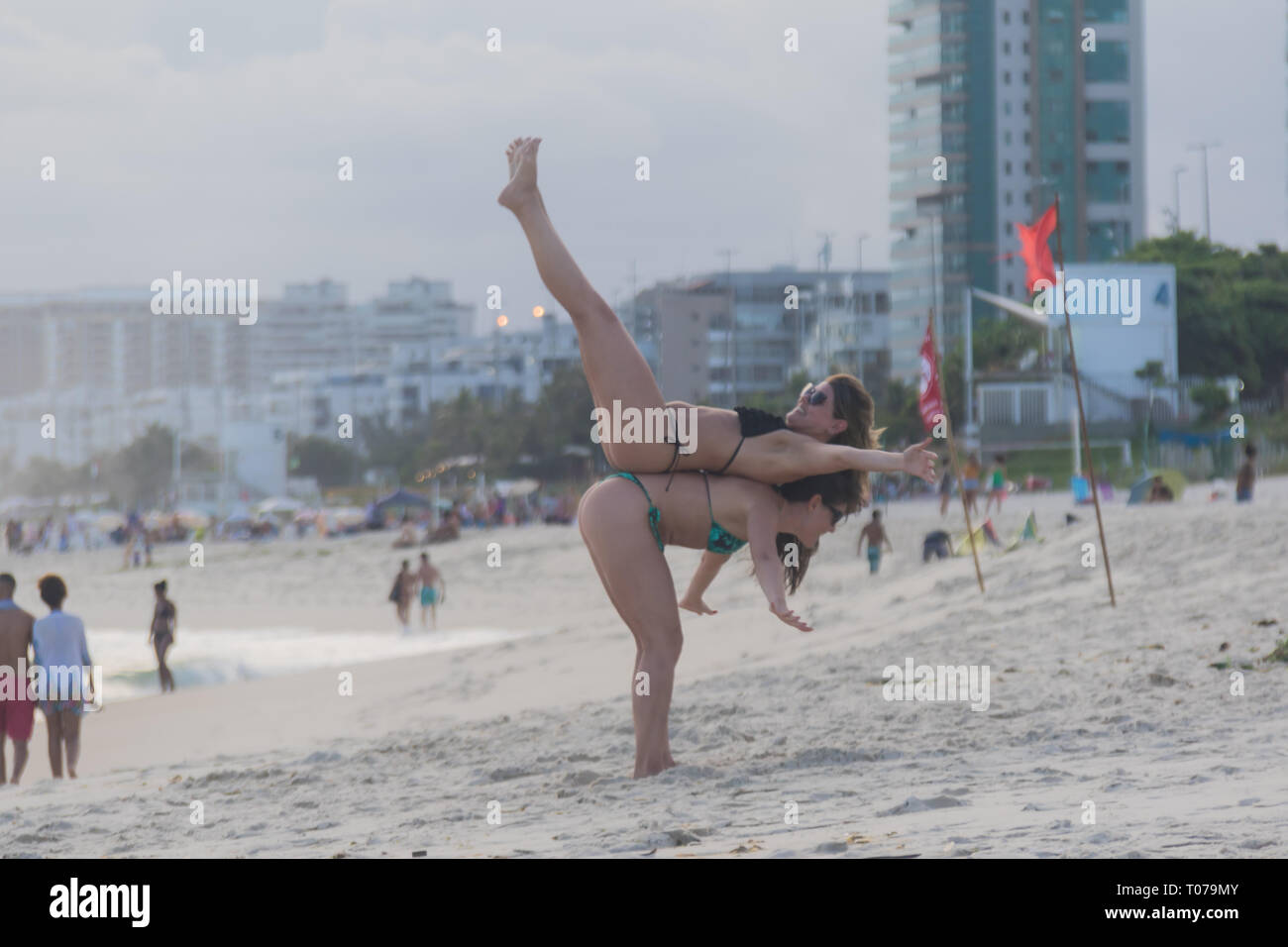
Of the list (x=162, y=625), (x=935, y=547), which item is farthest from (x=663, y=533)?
(x=935, y=547)

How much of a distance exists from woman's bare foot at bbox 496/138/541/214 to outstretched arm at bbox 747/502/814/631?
1.51 m

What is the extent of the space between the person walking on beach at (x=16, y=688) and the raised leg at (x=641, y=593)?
190 inches

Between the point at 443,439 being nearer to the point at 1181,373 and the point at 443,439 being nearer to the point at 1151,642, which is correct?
the point at 1181,373

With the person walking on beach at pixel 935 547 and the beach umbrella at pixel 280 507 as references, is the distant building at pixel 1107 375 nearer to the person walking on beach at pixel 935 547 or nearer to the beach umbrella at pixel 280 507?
the person walking on beach at pixel 935 547

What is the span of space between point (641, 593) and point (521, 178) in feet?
5.62

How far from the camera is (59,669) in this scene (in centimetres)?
884

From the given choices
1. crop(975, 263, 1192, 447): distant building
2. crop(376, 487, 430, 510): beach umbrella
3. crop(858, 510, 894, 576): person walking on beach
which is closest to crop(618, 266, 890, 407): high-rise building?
crop(376, 487, 430, 510): beach umbrella

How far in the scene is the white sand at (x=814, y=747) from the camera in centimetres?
434

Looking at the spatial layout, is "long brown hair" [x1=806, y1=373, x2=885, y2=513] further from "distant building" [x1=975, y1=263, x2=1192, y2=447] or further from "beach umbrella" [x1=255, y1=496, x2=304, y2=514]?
"beach umbrella" [x1=255, y1=496, x2=304, y2=514]

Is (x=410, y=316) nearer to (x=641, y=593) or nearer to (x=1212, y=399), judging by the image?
(x=1212, y=399)
